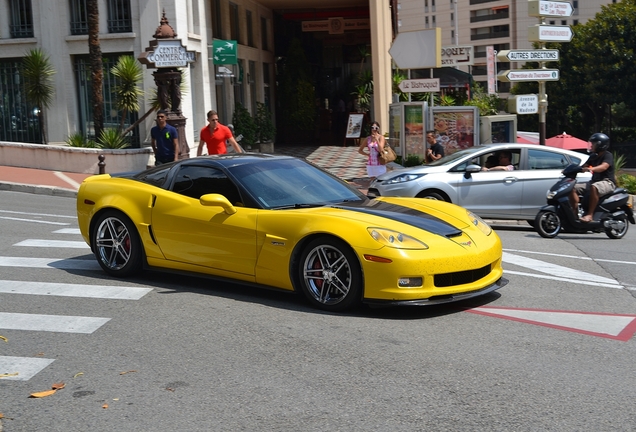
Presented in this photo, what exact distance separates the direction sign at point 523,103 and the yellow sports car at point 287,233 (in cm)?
1181

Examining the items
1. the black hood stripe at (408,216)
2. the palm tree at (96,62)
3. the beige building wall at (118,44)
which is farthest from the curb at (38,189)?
the black hood stripe at (408,216)

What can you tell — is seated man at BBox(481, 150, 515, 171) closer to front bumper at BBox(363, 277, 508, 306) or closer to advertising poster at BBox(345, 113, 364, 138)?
front bumper at BBox(363, 277, 508, 306)

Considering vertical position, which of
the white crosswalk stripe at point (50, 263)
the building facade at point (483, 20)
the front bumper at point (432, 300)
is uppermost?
the building facade at point (483, 20)

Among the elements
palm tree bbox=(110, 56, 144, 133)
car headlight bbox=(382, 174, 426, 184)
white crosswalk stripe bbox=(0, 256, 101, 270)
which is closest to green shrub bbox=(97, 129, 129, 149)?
palm tree bbox=(110, 56, 144, 133)

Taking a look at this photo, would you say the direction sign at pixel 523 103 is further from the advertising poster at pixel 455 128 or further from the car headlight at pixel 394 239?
the car headlight at pixel 394 239

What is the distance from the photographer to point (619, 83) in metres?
56.6

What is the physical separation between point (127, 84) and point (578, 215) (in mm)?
14950

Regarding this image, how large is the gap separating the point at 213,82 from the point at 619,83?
121ft

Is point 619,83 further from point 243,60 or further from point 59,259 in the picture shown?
point 59,259

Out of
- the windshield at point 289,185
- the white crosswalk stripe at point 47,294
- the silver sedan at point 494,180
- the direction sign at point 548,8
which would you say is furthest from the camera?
the direction sign at point 548,8

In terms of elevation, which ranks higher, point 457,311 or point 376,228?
point 376,228

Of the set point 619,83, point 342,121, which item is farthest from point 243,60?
point 619,83

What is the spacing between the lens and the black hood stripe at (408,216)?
7.62 metres

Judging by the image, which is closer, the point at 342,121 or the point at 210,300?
the point at 210,300
